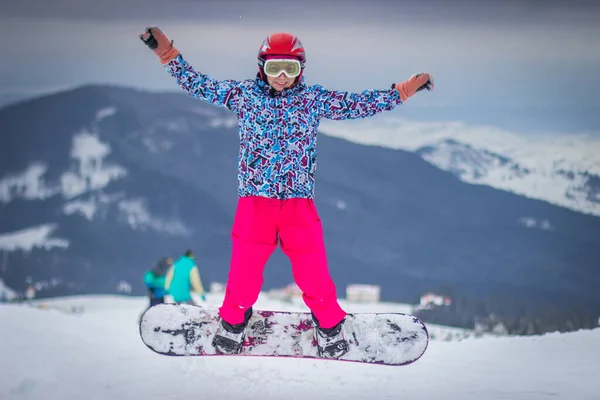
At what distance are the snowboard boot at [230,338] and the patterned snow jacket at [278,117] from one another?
1.96 feet

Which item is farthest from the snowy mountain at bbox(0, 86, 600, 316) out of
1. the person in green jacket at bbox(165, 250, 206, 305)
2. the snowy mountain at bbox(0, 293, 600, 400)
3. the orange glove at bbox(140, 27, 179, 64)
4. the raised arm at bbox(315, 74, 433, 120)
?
the orange glove at bbox(140, 27, 179, 64)

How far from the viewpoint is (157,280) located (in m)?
5.48

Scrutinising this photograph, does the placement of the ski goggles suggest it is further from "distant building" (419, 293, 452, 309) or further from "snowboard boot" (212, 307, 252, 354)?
"distant building" (419, 293, 452, 309)

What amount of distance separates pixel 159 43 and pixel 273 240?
943 mm

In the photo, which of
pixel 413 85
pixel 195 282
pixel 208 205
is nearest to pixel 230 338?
pixel 413 85

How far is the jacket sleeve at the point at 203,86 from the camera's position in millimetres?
2443

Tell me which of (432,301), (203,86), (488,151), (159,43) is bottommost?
(432,301)

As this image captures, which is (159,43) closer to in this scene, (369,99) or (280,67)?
(280,67)

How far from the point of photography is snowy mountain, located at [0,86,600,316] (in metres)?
7.05

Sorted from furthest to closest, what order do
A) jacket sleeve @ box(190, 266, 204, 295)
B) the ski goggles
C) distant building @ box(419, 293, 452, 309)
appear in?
distant building @ box(419, 293, 452, 309) < jacket sleeve @ box(190, 266, 204, 295) < the ski goggles

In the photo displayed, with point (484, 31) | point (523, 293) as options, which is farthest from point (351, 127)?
point (523, 293)

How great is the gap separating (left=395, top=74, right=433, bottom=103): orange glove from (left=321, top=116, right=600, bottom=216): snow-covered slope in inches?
161

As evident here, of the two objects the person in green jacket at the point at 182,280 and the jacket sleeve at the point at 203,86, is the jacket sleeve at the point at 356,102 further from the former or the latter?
the person in green jacket at the point at 182,280

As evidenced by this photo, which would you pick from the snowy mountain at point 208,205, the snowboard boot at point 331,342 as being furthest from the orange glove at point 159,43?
the snowy mountain at point 208,205
